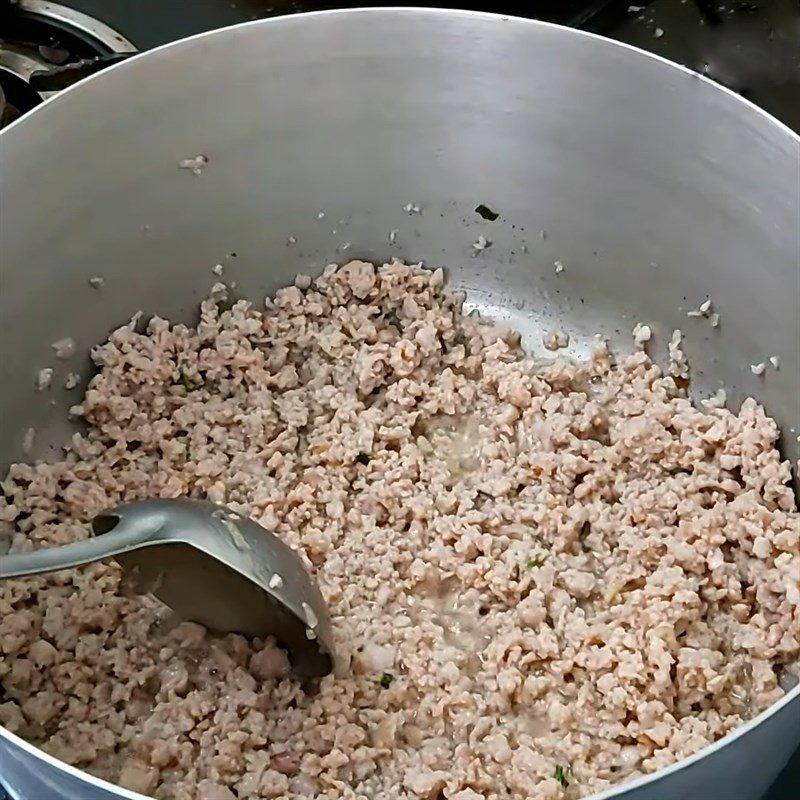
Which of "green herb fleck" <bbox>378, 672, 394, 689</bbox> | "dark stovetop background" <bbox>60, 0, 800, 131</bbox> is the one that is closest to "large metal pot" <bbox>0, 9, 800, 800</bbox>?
"dark stovetop background" <bbox>60, 0, 800, 131</bbox>

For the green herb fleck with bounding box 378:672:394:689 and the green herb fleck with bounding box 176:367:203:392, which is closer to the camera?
the green herb fleck with bounding box 378:672:394:689

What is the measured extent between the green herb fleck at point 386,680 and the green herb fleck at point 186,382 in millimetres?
433

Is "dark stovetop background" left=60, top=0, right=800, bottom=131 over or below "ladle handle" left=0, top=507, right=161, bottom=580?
over

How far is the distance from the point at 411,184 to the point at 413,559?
475 mm

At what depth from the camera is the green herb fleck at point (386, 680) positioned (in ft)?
3.51

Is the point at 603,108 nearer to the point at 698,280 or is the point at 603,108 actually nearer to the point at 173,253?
the point at 698,280

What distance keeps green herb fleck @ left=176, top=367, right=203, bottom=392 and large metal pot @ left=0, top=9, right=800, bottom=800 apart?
9 cm

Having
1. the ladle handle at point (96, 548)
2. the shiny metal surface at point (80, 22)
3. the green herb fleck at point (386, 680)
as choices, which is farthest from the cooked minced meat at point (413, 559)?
the shiny metal surface at point (80, 22)

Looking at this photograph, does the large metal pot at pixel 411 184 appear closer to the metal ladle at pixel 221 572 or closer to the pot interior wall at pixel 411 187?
the pot interior wall at pixel 411 187

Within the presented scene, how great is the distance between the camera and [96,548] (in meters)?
0.85

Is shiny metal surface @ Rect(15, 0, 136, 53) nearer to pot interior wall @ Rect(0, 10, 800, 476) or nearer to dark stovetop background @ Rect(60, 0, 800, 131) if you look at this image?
dark stovetop background @ Rect(60, 0, 800, 131)

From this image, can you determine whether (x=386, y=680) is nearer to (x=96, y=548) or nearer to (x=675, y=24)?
(x=96, y=548)

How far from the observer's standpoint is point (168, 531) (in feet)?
3.07

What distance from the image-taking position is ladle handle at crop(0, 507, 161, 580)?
31.7 inches
